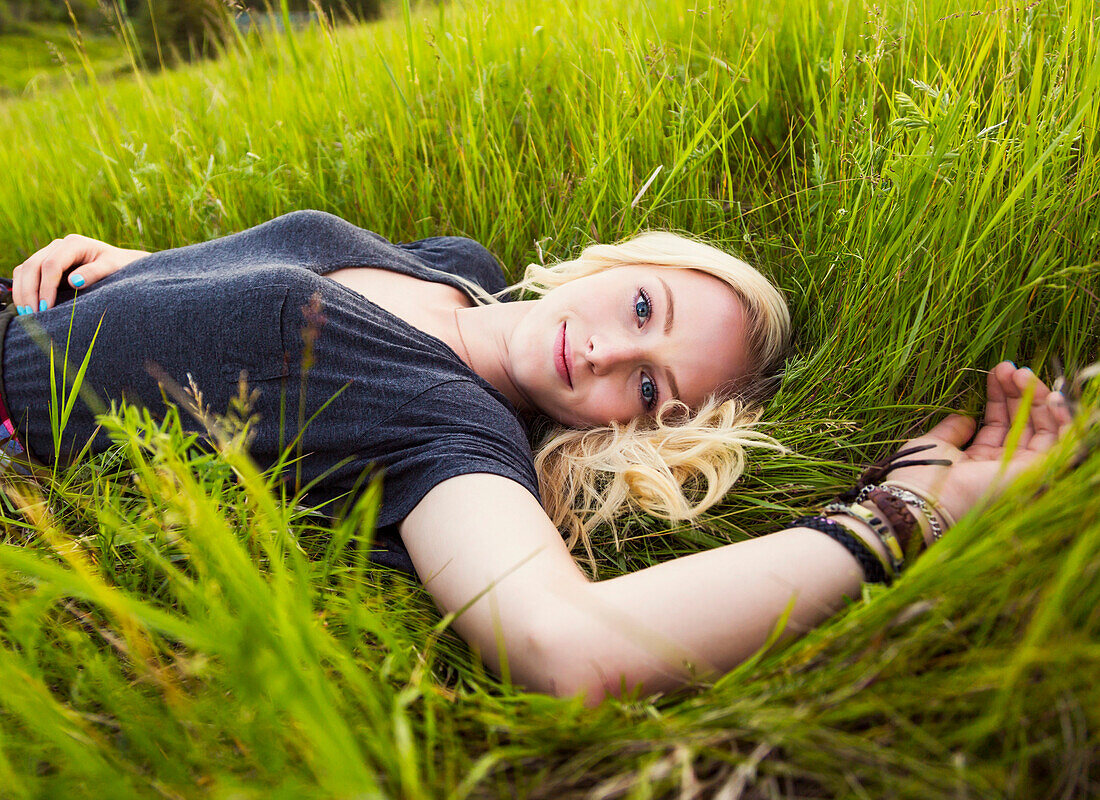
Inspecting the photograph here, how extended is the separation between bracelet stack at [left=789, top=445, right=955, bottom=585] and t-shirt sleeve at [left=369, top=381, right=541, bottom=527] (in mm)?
630

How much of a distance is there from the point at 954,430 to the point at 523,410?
1224 millimetres

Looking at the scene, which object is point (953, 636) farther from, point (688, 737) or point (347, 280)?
point (347, 280)

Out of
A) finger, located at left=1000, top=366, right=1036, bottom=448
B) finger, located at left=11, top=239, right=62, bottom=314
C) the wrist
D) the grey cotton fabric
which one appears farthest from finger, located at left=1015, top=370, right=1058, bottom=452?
finger, located at left=11, top=239, right=62, bottom=314

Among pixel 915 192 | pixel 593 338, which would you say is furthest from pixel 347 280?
pixel 915 192

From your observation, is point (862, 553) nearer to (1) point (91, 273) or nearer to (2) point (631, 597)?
(2) point (631, 597)

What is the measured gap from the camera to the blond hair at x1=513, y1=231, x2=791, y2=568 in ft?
5.54

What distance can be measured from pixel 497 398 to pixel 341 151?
5.14 feet

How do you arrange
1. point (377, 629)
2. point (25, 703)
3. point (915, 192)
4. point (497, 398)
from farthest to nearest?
1. point (497, 398)
2. point (915, 192)
3. point (377, 629)
4. point (25, 703)

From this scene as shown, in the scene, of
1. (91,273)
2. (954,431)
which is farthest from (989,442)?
(91,273)

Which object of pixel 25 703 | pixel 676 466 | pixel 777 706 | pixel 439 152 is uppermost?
pixel 439 152

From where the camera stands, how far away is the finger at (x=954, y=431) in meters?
1.55

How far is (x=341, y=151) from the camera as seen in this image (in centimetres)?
283

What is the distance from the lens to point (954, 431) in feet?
5.16

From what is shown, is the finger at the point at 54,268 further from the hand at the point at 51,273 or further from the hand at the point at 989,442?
the hand at the point at 989,442
